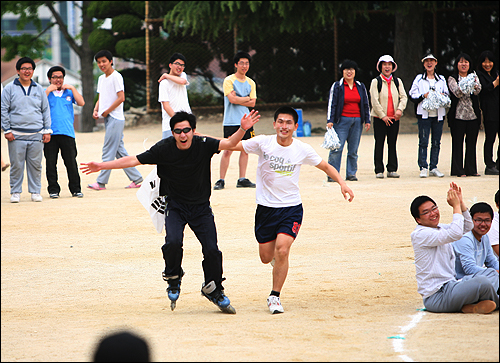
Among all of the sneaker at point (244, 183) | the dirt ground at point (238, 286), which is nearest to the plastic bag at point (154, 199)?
the dirt ground at point (238, 286)

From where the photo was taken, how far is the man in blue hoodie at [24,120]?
961 cm

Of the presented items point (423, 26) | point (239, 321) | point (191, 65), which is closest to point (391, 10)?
point (423, 26)

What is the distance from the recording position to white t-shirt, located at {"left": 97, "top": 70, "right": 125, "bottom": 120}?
10617 millimetres

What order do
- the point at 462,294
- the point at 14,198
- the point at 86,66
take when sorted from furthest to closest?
the point at 86,66 < the point at 14,198 < the point at 462,294

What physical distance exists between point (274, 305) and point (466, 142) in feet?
23.2

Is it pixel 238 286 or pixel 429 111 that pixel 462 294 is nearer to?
pixel 238 286

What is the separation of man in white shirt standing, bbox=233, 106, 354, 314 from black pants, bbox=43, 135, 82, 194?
5.29 m

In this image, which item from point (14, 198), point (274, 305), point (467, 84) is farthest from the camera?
point (467, 84)

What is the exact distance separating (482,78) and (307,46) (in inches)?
406

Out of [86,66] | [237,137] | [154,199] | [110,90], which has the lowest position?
[154,199]

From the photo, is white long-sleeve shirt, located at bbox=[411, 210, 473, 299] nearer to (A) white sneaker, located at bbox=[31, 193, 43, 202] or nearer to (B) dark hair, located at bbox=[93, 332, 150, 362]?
(B) dark hair, located at bbox=[93, 332, 150, 362]

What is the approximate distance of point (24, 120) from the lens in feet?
31.7

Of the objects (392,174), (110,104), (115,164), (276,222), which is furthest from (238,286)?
(392,174)

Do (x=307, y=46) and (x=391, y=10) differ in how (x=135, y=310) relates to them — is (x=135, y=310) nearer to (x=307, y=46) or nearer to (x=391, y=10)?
(x=391, y=10)
